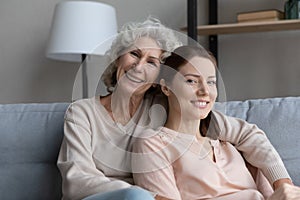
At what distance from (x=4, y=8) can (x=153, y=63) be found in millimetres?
1866

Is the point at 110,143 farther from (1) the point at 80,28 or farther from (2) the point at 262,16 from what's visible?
(2) the point at 262,16

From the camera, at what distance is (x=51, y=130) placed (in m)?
1.52

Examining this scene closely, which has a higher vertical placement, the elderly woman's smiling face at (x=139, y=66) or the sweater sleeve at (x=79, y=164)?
the elderly woman's smiling face at (x=139, y=66)

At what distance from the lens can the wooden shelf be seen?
7.21 ft

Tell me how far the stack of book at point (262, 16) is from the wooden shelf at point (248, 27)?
30 mm

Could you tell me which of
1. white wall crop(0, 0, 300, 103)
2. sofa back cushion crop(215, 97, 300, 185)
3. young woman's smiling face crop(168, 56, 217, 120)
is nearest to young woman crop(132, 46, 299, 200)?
young woman's smiling face crop(168, 56, 217, 120)

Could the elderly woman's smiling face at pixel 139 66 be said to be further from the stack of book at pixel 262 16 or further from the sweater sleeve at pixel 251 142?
the stack of book at pixel 262 16

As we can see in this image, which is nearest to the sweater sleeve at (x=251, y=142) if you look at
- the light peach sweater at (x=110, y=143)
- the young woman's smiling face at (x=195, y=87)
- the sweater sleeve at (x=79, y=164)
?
the light peach sweater at (x=110, y=143)

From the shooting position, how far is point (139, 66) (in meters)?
1.28

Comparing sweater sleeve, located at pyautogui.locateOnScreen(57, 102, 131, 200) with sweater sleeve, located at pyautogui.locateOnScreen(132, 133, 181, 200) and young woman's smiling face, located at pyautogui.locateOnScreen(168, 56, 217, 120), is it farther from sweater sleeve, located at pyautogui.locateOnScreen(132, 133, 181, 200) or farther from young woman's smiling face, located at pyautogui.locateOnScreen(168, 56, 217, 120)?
young woman's smiling face, located at pyautogui.locateOnScreen(168, 56, 217, 120)

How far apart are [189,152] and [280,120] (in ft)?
1.21

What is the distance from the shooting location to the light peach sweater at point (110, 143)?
49.6 inches

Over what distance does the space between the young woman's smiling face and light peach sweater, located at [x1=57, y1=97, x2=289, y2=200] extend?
0.10 meters

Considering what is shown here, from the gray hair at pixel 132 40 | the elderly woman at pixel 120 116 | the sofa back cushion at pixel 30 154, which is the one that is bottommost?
the sofa back cushion at pixel 30 154
